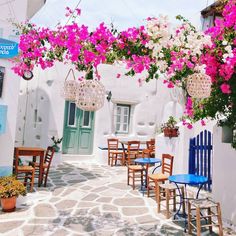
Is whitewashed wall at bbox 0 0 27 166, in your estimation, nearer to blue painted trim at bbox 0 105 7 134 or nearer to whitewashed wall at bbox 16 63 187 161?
blue painted trim at bbox 0 105 7 134

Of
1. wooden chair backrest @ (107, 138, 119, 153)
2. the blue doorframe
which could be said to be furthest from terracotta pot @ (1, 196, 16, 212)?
wooden chair backrest @ (107, 138, 119, 153)

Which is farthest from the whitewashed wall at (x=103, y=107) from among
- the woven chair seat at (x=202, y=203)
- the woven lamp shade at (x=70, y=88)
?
the woven chair seat at (x=202, y=203)

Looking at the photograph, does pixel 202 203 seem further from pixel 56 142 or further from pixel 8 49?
pixel 56 142

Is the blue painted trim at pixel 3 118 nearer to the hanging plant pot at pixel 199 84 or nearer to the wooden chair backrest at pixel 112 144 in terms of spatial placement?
the hanging plant pot at pixel 199 84

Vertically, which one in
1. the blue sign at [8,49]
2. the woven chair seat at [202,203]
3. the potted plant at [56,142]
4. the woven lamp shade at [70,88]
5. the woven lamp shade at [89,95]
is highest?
the blue sign at [8,49]

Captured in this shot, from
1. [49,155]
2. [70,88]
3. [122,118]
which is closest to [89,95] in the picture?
[70,88]

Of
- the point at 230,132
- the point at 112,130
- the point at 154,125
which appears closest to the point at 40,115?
the point at 112,130

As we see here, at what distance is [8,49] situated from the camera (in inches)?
247

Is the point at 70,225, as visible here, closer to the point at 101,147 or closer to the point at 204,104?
the point at 204,104

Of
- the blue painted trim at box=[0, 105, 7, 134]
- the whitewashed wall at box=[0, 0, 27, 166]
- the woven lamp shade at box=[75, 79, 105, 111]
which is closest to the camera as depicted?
the woven lamp shade at box=[75, 79, 105, 111]

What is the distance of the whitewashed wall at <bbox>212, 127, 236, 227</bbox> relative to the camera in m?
5.29

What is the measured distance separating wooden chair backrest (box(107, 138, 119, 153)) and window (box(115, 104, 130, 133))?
79 centimetres

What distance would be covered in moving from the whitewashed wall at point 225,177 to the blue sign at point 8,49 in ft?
16.3

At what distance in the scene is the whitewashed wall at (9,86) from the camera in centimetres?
636
